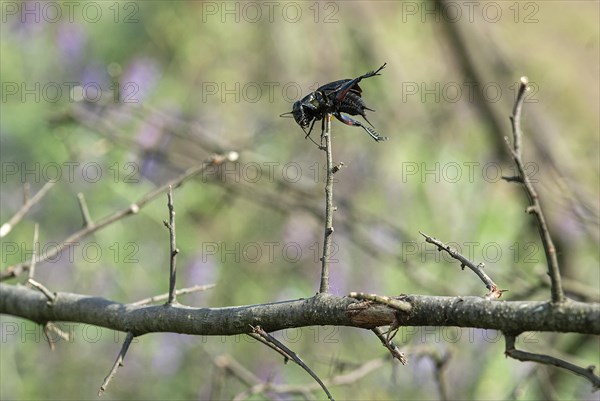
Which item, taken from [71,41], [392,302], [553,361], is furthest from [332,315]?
[71,41]

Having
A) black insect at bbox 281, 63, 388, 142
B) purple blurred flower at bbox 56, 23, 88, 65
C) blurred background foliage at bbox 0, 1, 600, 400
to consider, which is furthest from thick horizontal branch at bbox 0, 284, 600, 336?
purple blurred flower at bbox 56, 23, 88, 65

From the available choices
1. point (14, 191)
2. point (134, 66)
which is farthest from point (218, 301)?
point (134, 66)

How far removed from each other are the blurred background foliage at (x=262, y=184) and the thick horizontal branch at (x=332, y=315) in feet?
4.37

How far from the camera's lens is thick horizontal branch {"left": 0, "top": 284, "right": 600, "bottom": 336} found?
1.21m

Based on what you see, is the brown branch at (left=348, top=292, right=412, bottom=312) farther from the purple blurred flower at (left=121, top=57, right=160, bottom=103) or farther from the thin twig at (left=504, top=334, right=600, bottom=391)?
the purple blurred flower at (left=121, top=57, right=160, bottom=103)

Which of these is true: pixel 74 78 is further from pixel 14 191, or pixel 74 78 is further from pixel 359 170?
pixel 359 170

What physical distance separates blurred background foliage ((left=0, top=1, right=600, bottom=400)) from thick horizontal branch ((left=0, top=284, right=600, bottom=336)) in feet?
4.37

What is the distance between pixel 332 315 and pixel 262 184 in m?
3.88

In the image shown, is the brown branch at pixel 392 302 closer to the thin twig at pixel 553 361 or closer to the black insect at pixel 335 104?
the thin twig at pixel 553 361

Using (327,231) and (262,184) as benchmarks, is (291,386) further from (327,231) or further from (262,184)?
(262,184)

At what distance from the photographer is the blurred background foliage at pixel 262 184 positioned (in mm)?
4273

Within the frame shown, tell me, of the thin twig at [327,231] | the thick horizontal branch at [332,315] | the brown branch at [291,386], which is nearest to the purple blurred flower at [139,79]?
the brown branch at [291,386]

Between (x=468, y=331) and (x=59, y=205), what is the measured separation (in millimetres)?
2410

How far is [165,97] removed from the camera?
5523mm
